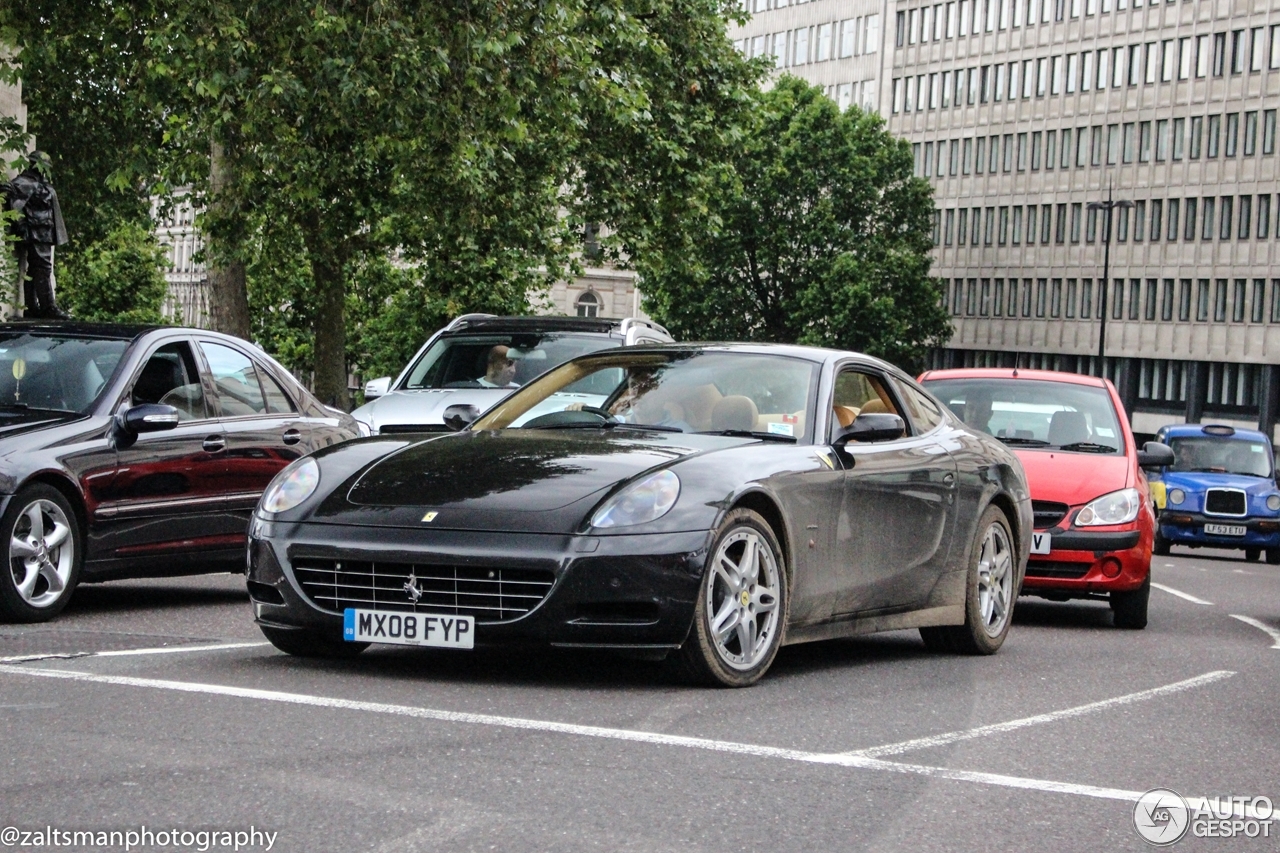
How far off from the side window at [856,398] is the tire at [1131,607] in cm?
433

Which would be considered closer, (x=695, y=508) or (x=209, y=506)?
(x=695, y=508)

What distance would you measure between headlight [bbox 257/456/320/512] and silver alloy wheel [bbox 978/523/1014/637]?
145 inches

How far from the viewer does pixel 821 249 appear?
84.4 meters

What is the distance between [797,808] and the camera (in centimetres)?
581

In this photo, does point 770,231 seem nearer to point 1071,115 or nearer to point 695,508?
point 1071,115

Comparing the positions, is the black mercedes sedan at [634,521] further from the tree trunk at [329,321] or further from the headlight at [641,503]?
the tree trunk at [329,321]

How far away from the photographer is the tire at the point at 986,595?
35.1 feet

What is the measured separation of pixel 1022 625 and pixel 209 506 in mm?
5306

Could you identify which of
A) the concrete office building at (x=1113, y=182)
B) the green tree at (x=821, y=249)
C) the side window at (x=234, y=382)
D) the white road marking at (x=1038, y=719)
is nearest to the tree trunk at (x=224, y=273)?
the side window at (x=234, y=382)

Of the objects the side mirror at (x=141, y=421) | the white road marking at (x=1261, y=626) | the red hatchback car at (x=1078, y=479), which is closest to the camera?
the side mirror at (x=141, y=421)

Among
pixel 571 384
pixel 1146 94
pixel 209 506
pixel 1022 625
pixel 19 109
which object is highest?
pixel 1146 94

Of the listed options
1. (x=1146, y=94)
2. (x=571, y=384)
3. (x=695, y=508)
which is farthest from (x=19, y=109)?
(x=1146, y=94)

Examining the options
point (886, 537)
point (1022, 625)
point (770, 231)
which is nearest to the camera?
point (886, 537)

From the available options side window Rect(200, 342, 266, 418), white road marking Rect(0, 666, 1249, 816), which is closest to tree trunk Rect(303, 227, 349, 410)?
side window Rect(200, 342, 266, 418)
